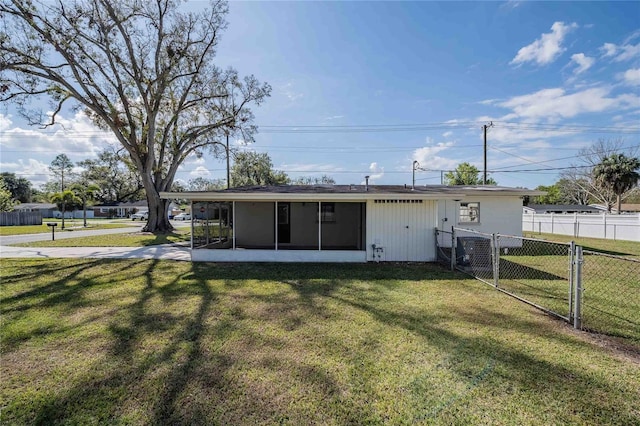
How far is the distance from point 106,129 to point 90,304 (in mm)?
17985

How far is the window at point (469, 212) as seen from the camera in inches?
480

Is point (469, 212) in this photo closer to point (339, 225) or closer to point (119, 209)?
point (339, 225)

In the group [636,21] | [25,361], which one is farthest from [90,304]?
[636,21]

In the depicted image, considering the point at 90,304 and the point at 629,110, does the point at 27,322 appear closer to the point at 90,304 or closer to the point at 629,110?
the point at 90,304

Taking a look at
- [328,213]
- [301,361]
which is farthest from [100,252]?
[301,361]

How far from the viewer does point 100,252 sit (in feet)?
36.0

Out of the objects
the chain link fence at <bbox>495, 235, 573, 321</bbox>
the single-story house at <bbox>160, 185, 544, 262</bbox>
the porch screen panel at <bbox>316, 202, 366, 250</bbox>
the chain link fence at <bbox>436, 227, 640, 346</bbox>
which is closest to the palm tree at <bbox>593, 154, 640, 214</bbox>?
the chain link fence at <bbox>495, 235, 573, 321</bbox>

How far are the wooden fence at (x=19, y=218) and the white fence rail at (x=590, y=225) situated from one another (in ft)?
140

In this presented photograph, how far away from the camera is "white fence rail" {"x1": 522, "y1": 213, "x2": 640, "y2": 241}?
14969mm

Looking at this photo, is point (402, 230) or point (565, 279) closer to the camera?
point (565, 279)

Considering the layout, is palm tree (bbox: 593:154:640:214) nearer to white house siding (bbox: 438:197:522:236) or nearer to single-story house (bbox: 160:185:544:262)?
single-story house (bbox: 160:185:544:262)

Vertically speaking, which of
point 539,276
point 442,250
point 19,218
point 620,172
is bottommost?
point 539,276

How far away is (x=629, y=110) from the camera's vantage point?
2548cm

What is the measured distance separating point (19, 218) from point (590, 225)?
1741 inches
